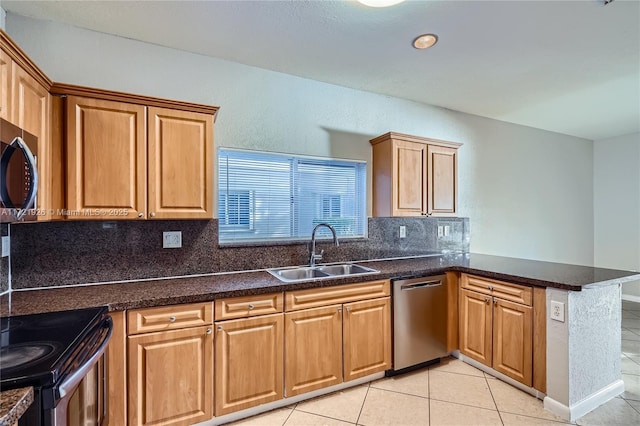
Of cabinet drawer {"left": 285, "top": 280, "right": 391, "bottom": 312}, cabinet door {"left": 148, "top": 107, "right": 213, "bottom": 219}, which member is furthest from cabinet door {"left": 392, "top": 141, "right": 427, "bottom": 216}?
cabinet door {"left": 148, "top": 107, "right": 213, "bottom": 219}

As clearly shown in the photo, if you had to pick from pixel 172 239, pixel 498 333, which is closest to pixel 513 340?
pixel 498 333

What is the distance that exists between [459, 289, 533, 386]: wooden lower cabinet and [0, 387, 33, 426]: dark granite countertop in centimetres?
266

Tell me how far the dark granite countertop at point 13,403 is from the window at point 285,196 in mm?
1578

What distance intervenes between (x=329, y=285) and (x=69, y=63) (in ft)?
7.46

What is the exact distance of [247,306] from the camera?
1.93 m

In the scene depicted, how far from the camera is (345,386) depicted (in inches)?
91.5

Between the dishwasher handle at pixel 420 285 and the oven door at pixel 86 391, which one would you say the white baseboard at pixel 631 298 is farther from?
the oven door at pixel 86 391

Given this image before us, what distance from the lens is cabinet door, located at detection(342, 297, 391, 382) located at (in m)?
2.26

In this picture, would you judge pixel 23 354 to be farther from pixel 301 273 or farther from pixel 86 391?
pixel 301 273

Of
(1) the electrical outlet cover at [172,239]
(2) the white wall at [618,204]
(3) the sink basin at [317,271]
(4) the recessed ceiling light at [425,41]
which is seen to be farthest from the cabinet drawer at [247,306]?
(2) the white wall at [618,204]

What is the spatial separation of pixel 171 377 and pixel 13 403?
99cm

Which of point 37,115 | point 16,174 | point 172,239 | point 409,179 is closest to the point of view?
point 16,174

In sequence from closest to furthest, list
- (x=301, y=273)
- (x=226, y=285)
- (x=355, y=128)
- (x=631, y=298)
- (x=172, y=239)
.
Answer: (x=226, y=285) → (x=172, y=239) → (x=301, y=273) → (x=355, y=128) → (x=631, y=298)

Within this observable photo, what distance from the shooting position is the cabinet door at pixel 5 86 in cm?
135
